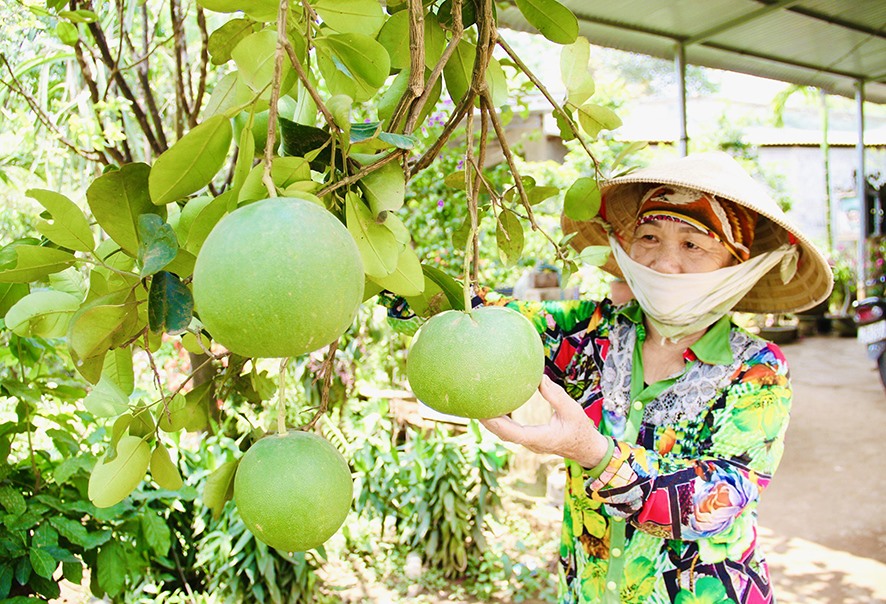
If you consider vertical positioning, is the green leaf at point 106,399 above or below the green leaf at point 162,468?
above

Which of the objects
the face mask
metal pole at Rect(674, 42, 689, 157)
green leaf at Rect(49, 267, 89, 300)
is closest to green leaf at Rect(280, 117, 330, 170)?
green leaf at Rect(49, 267, 89, 300)

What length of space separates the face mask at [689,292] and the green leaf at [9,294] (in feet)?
3.85

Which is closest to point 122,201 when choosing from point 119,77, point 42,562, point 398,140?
point 398,140

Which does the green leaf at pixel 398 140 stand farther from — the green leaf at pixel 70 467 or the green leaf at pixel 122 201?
the green leaf at pixel 70 467

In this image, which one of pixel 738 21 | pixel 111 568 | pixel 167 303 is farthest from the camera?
pixel 738 21

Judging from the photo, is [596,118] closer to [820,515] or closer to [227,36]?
[227,36]

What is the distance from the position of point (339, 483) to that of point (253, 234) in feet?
0.93

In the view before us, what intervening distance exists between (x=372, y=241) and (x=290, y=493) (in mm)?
235

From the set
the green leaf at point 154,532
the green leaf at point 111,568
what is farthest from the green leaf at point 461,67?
the green leaf at point 154,532

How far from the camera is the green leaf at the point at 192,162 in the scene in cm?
57

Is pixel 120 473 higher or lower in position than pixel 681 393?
higher

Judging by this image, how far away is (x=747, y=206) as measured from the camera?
147 cm

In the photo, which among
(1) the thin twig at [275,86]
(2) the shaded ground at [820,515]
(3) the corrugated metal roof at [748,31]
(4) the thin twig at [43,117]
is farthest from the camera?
(3) the corrugated metal roof at [748,31]

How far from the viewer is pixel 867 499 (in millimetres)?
4574
